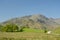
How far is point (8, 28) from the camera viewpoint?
71.8 metres

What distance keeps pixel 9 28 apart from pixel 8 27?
1.33 m

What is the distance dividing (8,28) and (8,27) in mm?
1801

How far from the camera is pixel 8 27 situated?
7350cm

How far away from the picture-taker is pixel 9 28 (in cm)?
7238

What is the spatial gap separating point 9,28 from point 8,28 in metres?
0.72
